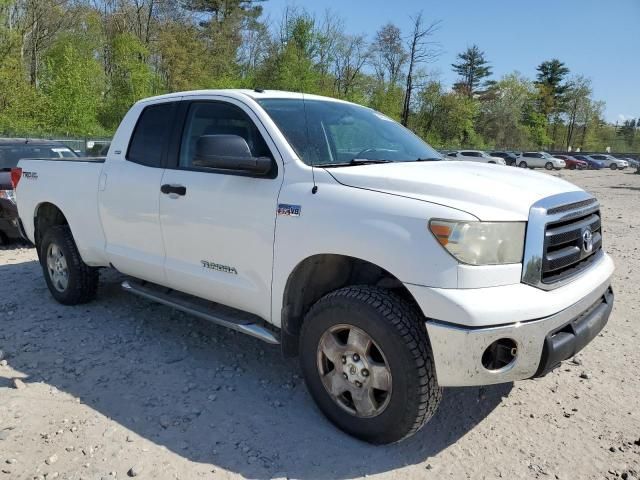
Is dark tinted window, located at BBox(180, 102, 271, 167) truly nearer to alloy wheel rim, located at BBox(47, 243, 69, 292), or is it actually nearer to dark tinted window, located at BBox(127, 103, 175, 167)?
dark tinted window, located at BBox(127, 103, 175, 167)

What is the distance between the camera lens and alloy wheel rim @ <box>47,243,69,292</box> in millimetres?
5125

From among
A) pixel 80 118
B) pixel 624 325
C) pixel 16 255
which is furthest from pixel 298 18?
pixel 624 325

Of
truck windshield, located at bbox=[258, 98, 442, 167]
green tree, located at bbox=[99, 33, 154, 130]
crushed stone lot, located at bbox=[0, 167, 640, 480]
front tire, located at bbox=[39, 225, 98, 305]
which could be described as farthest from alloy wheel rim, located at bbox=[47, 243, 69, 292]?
green tree, located at bbox=[99, 33, 154, 130]

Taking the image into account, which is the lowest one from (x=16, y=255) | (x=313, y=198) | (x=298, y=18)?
(x=16, y=255)

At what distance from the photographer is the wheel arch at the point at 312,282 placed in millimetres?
3115

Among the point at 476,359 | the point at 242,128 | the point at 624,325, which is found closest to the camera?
the point at 476,359

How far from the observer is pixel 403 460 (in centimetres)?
286

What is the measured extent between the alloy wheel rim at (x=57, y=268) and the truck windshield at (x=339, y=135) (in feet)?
9.16

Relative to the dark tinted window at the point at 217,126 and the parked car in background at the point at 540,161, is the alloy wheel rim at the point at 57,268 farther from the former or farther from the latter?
the parked car in background at the point at 540,161

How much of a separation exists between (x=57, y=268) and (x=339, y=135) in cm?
326

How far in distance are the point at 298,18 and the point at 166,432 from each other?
4353cm

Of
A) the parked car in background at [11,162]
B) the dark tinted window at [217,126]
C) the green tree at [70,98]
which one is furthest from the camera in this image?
the green tree at [70,98]

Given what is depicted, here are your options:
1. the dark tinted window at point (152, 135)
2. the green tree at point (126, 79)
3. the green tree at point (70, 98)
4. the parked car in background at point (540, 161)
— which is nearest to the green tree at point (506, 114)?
the parked car in background at point (540, 161)

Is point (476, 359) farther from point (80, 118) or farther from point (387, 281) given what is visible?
point (80, 118)
